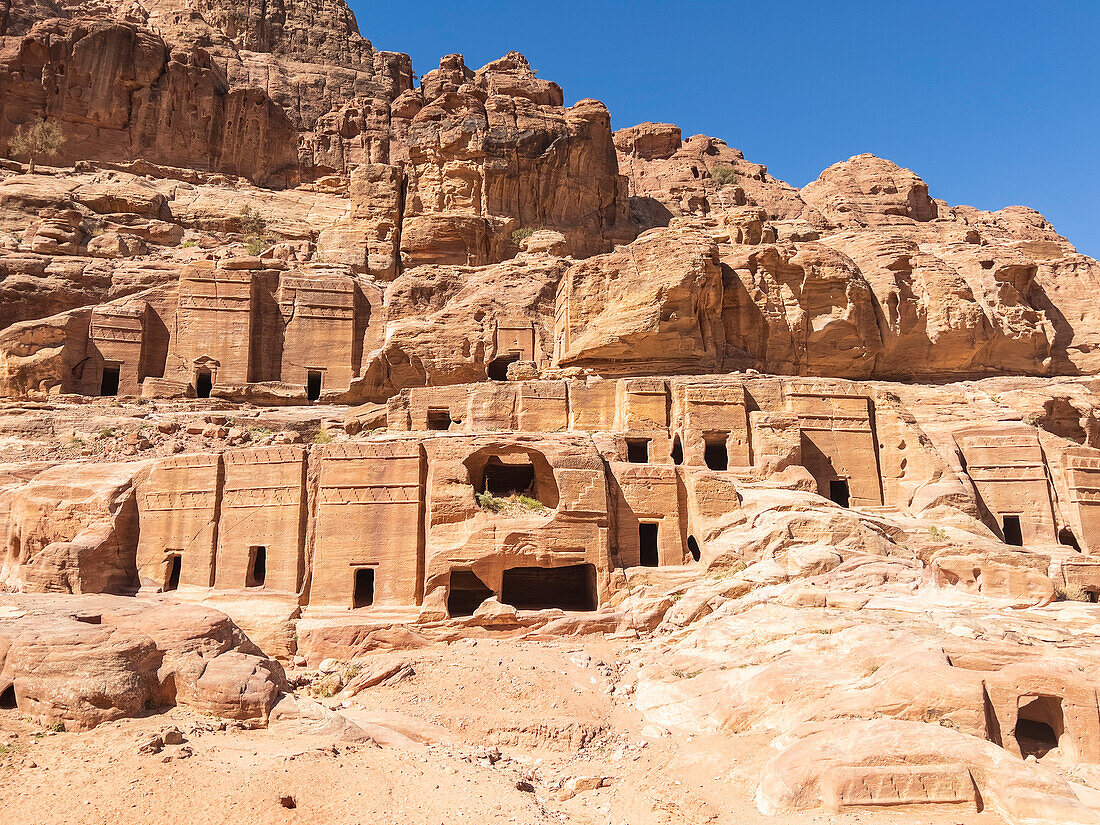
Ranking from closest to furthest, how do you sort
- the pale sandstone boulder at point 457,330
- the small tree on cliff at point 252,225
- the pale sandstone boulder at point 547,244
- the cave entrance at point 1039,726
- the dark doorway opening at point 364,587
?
the cave entrance at point 1039,726 → the dark doorway opening at point 364,587 → the pale sandstone boulder at point 457,330 → the pale sandstone boulder at point 547,244 → the small tree on cliff at point 252,225

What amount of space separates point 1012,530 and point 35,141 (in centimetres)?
4941

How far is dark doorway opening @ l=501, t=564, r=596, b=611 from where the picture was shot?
21.3 m

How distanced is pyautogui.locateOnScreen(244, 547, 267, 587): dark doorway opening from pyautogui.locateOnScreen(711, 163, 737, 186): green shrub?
137ft

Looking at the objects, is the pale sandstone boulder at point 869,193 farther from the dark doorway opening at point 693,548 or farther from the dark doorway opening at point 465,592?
the dark doorway opening at point 465,592

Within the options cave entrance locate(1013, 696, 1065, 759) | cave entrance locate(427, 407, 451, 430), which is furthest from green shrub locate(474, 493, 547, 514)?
cave entrance locate(1013, 696, 1065, 759)

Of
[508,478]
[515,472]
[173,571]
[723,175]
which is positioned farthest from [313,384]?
[723,175]

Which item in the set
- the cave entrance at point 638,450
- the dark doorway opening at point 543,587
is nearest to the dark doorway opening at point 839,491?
the cave entrance at point 638,450

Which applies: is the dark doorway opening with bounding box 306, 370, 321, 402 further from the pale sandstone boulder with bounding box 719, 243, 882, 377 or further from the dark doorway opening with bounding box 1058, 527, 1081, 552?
the dark doorway opening with bounding box 1058, 527, 1081, 552

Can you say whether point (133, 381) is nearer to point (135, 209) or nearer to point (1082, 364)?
point (135, 209)

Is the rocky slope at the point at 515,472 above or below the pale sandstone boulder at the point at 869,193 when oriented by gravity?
below

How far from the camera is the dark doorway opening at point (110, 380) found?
1146 inches

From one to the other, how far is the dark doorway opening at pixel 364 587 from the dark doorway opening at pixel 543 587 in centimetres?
365

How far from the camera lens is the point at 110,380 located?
29391mm

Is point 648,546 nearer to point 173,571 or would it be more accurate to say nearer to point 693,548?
point 693,548
